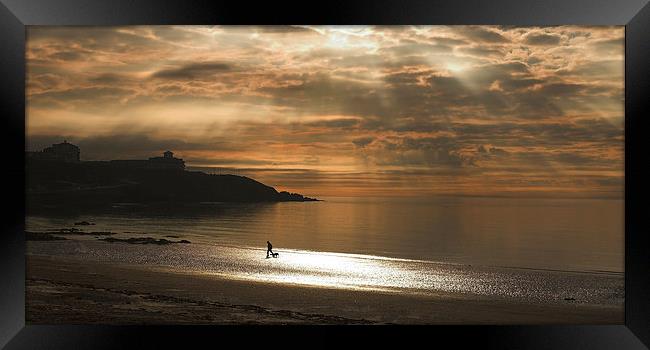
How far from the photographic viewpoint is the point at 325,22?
3619 millimetres

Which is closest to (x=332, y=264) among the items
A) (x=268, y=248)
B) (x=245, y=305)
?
(x=268, y=248)

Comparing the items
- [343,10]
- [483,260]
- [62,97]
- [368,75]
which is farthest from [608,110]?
[62,97]

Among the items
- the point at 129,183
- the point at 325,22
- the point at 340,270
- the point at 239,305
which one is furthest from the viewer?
the point at 129,183

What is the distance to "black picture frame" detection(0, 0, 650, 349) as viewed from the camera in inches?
141

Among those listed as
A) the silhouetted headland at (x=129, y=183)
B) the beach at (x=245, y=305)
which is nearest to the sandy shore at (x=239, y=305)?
the beach at (x=245, y=305)

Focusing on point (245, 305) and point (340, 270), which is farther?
point (340, 270)

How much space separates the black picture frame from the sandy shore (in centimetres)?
24

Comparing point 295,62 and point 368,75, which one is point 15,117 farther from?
point 368,75

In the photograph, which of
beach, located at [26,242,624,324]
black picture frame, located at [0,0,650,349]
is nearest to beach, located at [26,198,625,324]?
beach, located at [26,242,624,324]

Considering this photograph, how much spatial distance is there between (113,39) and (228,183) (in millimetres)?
1229

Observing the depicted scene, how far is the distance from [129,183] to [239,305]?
45.9 inches

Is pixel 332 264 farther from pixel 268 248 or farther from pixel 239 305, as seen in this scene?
pixel 239 305

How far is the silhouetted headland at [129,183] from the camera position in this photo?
4.10m

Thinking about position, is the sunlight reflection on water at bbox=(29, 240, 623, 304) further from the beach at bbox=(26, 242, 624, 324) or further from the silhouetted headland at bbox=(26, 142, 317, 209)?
the silhouetted headland at bbox=(26, 142, 317, 209)
